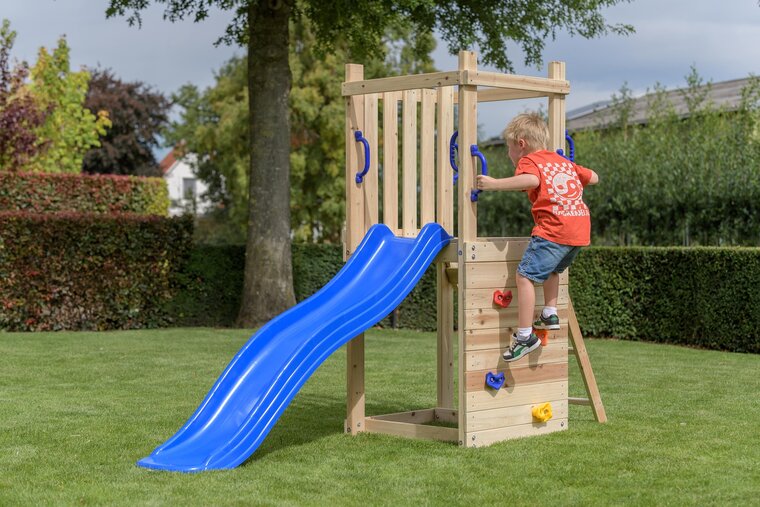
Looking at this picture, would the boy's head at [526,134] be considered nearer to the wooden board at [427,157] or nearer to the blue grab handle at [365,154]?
the wooden board at [427,157]

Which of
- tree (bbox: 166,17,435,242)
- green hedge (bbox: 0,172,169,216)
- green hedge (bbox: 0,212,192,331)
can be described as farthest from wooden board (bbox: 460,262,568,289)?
tree (bbox: 166,17,435,242)

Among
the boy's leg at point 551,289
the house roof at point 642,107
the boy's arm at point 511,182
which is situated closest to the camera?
the boy's arm at point 511,182

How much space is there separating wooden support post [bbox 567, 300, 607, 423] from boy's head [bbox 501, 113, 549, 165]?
46.0 inches

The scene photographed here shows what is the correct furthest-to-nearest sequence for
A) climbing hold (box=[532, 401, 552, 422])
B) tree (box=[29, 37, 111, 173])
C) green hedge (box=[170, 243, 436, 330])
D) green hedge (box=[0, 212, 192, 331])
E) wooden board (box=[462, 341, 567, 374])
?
tree (box=[29, 37, 111, 173]) < green hedge (box=[170, 243, 436, 330]) < green hedge (box=[0, 212, 192, 331]) < climbing hold (box=[532, 401, 552, 422]) < wooden board (box=[462, 341, 567, 374])

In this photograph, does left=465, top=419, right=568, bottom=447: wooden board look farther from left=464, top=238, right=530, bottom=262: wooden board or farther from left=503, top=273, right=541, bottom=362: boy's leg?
left=464, top=238, right=530, bottom=262: wooden board

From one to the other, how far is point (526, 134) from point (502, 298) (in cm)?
108

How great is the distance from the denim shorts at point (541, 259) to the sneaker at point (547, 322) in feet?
1.05

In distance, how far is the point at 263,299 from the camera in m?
15.7

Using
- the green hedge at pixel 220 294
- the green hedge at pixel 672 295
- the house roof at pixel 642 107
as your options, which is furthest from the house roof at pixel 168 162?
the green hedge at pixel 672 295

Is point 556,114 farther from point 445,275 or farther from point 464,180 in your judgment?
point 445,275

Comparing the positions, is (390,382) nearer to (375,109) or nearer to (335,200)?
(375,109)

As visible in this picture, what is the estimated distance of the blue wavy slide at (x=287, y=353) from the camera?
20.0 feet

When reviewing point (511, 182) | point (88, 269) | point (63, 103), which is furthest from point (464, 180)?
point (63, 103)

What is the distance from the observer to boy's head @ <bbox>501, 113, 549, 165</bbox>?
22.7 ft
